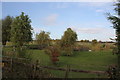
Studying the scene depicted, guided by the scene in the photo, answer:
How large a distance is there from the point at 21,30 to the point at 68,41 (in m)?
6.65

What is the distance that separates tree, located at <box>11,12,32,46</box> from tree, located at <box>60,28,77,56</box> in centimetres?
473

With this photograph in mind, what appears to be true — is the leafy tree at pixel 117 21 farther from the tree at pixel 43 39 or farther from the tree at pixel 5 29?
the tree at pixel 5 29

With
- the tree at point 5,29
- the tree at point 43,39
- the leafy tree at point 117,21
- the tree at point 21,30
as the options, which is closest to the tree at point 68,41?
the tree at point 21,30

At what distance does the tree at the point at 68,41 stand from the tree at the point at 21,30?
4728mm

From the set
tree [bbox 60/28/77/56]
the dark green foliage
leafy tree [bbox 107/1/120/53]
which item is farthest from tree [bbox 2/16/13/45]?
leafy tree [bbox 107/1/120/53]

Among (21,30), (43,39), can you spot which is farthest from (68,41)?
(43,39)

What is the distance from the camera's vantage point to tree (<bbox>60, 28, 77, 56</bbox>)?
23.5 meters

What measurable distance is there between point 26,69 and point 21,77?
0.75m

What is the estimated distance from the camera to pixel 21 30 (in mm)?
20547

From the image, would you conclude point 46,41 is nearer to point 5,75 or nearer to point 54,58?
point 54,58

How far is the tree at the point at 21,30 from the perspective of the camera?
743 inches

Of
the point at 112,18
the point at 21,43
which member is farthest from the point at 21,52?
the point at 112,18

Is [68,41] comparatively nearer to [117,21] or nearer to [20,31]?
[20,31]

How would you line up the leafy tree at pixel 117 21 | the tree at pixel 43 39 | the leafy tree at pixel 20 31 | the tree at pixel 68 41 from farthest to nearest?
the tree at pixel 43 39, the tree at pixel 68 41, the leafy tree at pixel 20 31, the leafy tree at pixel 117 21
